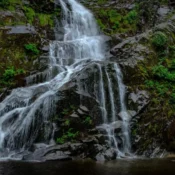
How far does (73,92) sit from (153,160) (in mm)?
4951

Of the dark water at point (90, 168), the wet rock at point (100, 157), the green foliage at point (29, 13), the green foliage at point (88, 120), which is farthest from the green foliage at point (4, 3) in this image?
the wet rock at point (100, 157)

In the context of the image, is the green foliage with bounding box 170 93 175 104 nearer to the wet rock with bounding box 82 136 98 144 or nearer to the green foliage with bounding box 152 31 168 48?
the green foliage with bounding box 152 31 168 48

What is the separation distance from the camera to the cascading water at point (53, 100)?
15.0m

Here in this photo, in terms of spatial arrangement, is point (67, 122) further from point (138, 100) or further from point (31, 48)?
point (31, 48)

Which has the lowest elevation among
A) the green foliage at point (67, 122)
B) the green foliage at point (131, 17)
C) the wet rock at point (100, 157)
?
the wet rock at point (100, 157)

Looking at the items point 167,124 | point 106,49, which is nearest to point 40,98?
point 167,124

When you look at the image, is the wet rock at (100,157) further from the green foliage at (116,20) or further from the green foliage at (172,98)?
the green foliage at (116,20)

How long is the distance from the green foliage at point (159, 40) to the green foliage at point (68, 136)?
9019 mm

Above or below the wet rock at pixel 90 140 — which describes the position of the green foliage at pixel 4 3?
above

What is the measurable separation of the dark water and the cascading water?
2.16m

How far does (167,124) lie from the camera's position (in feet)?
53.7

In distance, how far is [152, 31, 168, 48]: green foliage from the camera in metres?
21.2

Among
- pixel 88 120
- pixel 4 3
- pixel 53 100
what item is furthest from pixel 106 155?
pixel 4 3

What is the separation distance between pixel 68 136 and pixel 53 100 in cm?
203
